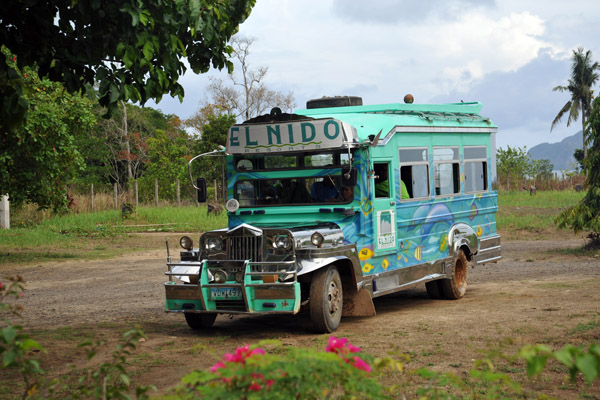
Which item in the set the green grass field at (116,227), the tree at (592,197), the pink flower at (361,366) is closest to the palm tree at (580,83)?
the green grass field at (116,227)

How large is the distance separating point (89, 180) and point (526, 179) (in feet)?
89.3

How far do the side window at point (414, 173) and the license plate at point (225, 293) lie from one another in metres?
3.24

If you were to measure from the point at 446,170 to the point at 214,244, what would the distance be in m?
4.60

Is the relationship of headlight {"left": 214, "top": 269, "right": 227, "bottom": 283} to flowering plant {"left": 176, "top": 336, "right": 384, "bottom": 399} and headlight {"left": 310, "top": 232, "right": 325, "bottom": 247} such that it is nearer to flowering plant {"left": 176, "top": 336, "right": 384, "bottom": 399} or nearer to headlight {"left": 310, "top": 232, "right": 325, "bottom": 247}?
headlight {"left": 310, "top": 232, "right": 325, "bottom": 247}

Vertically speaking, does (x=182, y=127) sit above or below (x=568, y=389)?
above

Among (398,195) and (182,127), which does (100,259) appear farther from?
(182,127)

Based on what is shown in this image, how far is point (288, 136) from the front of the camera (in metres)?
10.2

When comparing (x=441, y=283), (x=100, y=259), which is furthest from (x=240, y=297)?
(x=100, y=259)

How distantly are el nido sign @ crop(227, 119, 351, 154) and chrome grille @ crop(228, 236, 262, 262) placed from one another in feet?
4.82

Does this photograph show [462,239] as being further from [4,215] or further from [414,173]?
[4,215]

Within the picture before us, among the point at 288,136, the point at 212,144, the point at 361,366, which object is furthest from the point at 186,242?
the point at 212,144

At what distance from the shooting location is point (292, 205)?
10.5 m

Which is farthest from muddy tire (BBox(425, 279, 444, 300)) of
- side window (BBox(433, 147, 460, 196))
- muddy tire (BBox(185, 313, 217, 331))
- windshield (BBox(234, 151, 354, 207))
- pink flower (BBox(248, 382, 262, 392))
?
pink flower (BBox(248, 382, 262, 392))

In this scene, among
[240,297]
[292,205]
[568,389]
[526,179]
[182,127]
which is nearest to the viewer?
[568,389]
